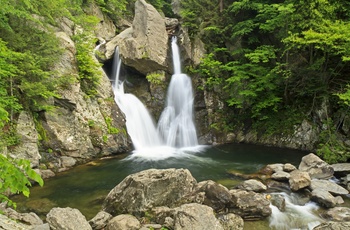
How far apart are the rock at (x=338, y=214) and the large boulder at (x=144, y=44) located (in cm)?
1394

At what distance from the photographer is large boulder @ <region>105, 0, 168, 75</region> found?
18.0 meters

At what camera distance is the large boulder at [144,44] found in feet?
59.1

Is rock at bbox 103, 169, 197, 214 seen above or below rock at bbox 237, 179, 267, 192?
above

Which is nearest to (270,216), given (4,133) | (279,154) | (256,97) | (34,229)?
(34,229)

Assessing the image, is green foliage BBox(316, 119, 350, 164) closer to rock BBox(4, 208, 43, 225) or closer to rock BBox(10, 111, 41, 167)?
rock BBox(4, 208, 43, 225)

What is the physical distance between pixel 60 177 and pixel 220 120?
36.6ft

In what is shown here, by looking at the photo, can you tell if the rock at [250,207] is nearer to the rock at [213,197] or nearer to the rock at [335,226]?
the rock at [213,197]

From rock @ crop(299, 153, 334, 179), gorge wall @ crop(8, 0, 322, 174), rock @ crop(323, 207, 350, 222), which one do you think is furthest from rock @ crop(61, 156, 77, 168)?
rock @ crop(323, 207, 350, 222)

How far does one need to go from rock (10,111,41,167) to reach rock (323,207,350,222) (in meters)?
9.87

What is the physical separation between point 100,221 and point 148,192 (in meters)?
1.34

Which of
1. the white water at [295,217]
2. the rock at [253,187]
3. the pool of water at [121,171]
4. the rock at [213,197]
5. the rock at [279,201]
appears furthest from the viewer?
the rock at [253,187]

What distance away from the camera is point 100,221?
20.4 ft

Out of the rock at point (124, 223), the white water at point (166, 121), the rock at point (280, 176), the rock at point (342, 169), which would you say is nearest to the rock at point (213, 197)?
the rock at point (124, 223)

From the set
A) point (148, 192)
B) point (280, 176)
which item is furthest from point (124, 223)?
point (280, 176)
